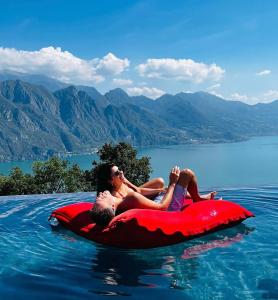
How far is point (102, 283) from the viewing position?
4.56 m

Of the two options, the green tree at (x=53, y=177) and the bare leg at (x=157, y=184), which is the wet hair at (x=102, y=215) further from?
the green tree at (x=53, y=177)

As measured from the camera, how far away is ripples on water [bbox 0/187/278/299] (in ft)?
14.1

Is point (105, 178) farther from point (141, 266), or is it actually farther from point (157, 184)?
point (141, 266)

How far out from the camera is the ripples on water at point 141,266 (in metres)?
4.29

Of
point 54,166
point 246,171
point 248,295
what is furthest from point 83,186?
point 246,171

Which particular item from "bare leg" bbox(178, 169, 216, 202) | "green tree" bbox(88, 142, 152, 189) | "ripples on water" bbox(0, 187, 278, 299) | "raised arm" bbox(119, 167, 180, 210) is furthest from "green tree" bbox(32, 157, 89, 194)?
"raised arm" bbox(119, 167, 180, 210)

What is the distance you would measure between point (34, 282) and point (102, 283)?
0.82 meters

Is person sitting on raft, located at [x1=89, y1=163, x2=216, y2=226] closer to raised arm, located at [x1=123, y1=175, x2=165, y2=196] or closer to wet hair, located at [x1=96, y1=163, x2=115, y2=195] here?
wet hair, located at [x1=96, y1=163, x2=115, y2=195]

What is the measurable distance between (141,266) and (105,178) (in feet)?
5.27

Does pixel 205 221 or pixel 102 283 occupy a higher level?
pixel 205 221

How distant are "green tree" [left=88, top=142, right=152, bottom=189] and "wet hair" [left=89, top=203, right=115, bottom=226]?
2687 centimetres

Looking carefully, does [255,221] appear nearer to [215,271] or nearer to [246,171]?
[215,271]

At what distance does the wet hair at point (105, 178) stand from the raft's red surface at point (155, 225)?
51 cm

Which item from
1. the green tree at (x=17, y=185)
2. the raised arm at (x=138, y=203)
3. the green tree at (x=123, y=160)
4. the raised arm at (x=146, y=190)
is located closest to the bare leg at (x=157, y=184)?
the raised arm at (x=146, y=190)
